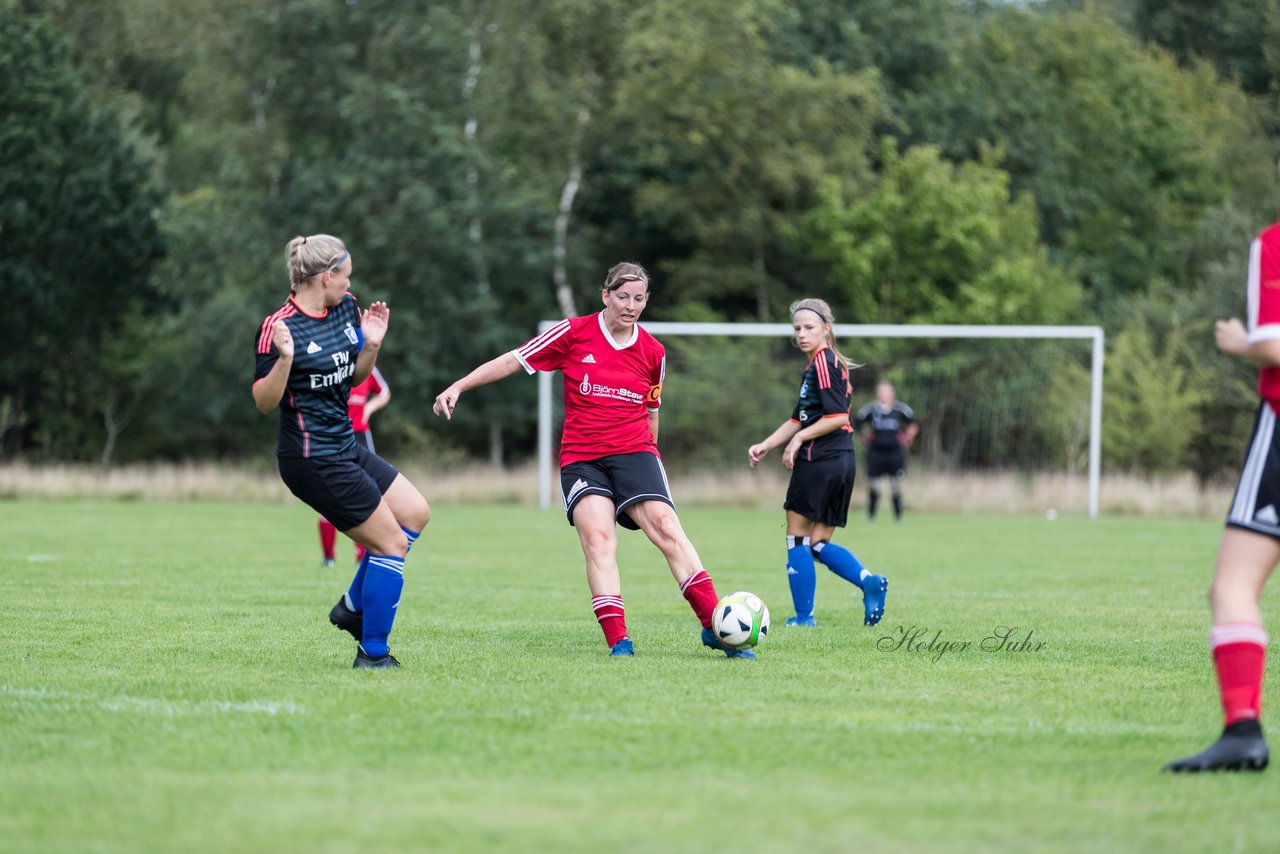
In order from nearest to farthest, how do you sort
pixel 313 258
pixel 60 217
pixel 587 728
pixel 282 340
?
pixel 587 728, pixel 282 340, pixel 313 258, pixel 60 217

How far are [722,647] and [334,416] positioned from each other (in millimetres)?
2146

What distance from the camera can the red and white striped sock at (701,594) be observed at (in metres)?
7.55

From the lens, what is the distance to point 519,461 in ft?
126

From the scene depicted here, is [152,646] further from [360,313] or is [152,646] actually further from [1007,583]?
[1007,583]

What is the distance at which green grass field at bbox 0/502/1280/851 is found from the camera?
13.6 ft

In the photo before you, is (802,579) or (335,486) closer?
(335,486)

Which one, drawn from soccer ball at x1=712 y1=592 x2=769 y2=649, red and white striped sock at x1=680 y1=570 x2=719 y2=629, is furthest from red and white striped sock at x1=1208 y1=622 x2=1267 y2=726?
red and white striped sock at x1=680 y1=570 x2=719 y2=629

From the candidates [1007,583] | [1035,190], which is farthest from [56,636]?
[1035,190]

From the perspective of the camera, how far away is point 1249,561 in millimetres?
4992

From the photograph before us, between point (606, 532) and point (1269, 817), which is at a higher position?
point (606, 532)

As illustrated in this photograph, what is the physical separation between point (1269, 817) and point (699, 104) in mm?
34350

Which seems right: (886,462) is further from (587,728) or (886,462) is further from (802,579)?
(587,728)

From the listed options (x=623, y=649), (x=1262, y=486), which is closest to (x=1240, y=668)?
(x=1262, y=486)

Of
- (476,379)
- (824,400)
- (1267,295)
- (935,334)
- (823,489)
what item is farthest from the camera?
(935,334)
